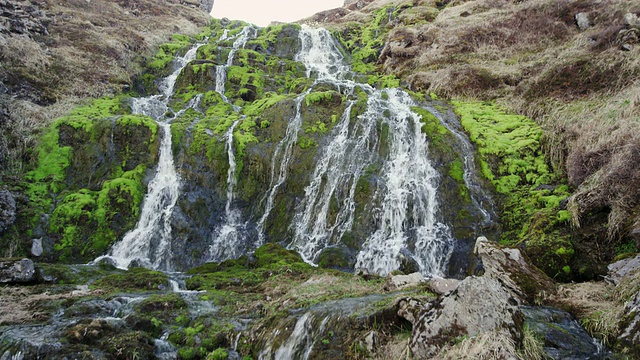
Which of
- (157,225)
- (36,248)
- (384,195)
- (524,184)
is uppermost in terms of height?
(524,184)

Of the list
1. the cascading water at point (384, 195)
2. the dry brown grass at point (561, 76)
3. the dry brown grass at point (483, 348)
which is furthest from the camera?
the cascading water at point (384, 195)

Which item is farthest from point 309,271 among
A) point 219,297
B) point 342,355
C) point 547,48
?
point 547,48

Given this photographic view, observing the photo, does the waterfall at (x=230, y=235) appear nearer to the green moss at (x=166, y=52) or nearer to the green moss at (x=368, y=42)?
the green moss at (x=368, y=42)

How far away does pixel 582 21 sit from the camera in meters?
21.2

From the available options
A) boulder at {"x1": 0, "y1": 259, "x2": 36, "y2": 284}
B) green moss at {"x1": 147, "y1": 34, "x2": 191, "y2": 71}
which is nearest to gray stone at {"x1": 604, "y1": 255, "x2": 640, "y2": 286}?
boulder at {"x1": 0, "y1": 259, "x2": 36, "y2": 284}

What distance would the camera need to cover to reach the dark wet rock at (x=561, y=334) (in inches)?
177

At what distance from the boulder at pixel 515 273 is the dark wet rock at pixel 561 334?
1.82 ft

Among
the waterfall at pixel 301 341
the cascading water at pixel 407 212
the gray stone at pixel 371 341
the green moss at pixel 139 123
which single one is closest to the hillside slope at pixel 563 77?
the cascading water at pixel 407 212

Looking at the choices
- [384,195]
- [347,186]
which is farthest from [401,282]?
[347,186]

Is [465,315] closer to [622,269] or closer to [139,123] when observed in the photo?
[622,269]

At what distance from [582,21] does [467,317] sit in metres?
24.5

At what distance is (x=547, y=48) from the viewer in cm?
2111

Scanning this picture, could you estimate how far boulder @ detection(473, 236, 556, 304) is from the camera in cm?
638

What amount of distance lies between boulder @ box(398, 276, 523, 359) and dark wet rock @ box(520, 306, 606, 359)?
0.57m
